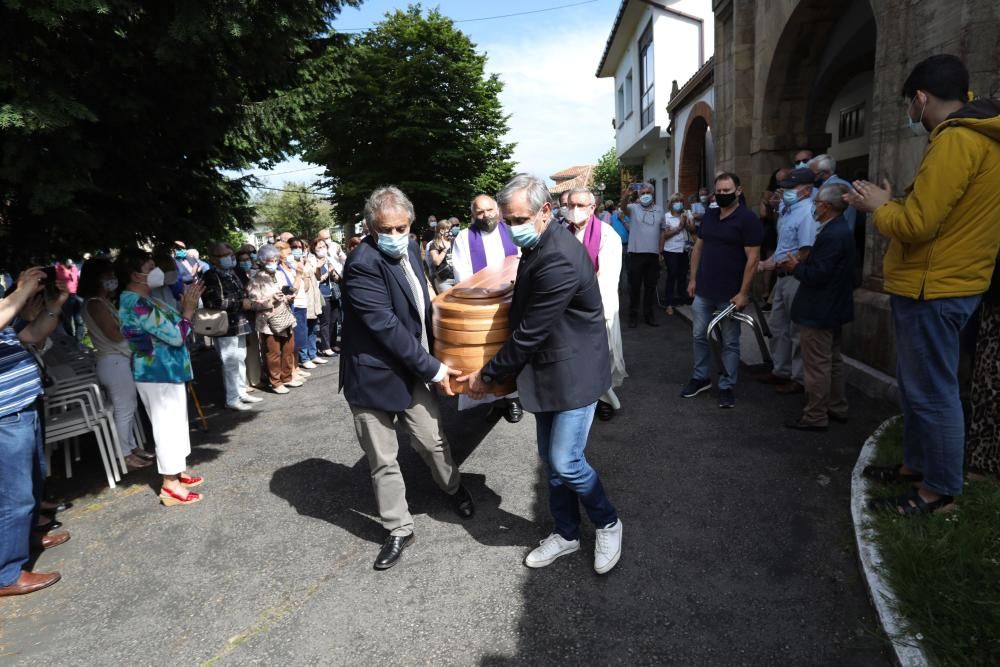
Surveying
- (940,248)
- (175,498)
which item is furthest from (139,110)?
(940,248)

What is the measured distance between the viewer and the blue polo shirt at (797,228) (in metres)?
5.47

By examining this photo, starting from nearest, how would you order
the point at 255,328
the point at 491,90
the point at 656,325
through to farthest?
1. the point at 255,328
2. the point at 656,325
3. the point at 491,90

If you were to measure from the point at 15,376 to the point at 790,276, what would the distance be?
19.8 ft

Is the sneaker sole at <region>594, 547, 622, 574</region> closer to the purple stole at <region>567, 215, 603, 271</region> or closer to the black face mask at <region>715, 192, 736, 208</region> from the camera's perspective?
the purple stole at <region>567, 215, 603, 271</region>

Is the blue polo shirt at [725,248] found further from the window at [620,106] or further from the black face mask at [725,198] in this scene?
the window at [620,106]

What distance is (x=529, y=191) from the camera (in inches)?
111

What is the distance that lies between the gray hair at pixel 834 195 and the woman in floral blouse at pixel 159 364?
16.2ft

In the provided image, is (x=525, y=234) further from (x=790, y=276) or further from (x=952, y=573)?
(x=790, y=276)

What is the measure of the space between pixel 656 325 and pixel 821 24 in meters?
4.70

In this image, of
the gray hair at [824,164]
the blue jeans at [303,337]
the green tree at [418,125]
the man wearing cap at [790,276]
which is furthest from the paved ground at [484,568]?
the green tree at [418,125]

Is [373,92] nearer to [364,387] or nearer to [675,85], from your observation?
[675,85]

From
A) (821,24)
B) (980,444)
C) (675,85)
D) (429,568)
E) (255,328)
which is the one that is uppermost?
Result: (675,85)

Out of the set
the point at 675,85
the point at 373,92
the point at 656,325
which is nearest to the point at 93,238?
the point at 656,325

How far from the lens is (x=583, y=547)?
3320 millimetres
